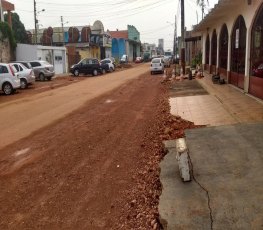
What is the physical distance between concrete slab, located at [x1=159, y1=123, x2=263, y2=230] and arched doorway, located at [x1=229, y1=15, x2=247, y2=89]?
895 centimetres

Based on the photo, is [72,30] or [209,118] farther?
[72,30]

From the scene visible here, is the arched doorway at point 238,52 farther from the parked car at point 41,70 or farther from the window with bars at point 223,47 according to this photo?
the parked car at point 41,70

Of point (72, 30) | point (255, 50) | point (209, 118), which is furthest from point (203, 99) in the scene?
point (72, 30)

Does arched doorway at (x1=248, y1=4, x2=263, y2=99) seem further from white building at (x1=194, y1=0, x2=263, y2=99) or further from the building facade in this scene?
the building facade

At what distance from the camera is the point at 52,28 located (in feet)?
211

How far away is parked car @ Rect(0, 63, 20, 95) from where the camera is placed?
72.7ft

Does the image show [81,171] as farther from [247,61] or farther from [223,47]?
[223,47]

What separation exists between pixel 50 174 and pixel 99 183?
109cm

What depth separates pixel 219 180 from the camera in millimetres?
5988

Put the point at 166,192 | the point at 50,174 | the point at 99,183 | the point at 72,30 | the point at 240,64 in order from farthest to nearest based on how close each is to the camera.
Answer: the point at 72,30
the point at 240,64
the point at 50,174
the point at 99,183
the point at 166,192

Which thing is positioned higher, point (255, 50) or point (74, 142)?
point (255, 50)

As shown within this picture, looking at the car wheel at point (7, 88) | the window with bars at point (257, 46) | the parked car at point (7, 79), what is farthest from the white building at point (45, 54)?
the window with bars at point (257, 46)

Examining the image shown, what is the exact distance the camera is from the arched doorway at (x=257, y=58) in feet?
45.8

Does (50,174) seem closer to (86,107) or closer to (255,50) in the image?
(86,107)
